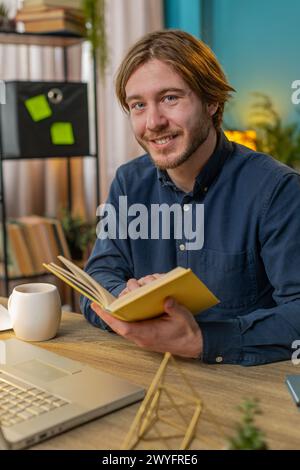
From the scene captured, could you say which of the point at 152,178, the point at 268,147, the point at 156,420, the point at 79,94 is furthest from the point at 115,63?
the point at 156,420

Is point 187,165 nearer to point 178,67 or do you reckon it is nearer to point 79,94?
point 178,67

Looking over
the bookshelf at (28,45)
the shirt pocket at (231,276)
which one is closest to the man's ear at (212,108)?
the shirt pocket at (231,276)

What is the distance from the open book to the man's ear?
70 cm

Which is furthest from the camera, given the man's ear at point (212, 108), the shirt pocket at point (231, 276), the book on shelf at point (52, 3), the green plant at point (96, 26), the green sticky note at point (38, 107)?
the green plant at point (96, 26)

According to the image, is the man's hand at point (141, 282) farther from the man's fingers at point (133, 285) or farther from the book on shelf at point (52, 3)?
the book on shelf at point (52, 3)

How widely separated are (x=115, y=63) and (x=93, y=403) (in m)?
2.90

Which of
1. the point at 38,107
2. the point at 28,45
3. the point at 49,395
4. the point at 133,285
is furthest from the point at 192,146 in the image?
the point at 28,45

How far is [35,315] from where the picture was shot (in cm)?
135

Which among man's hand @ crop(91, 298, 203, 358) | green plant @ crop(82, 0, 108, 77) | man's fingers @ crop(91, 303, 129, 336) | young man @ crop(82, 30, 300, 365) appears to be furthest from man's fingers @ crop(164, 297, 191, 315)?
green plant @ crop(82, 0, 108, 77)

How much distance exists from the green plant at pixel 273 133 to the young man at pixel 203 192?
1584 millimetres

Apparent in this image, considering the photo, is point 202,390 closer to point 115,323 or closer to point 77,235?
point 115,323

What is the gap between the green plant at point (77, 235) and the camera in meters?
3.43

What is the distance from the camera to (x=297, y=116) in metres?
3.39

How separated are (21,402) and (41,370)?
0.47ft
